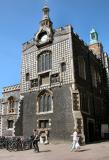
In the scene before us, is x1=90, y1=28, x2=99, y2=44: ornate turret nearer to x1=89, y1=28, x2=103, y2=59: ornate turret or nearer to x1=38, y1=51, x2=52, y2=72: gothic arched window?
x1=89, y1=28, x2=103, y2=59: ornate turret

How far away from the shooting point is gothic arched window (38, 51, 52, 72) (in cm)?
3184

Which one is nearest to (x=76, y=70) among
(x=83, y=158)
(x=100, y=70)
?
(x=100, y=70)

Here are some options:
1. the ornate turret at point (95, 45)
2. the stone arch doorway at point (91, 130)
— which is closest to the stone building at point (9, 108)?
the stone arch doorway at point (91, 130)

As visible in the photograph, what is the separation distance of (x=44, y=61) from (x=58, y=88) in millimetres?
5057

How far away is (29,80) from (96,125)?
37.5 ft

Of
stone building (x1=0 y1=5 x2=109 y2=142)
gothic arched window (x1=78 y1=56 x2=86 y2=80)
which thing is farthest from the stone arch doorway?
gothic arched window (x1=78 y1=56 x2=86 y2=80)

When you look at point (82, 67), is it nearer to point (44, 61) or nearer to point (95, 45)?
point (44, 61)

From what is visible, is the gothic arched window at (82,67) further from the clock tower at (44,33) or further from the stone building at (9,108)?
the stone building at (9,108)

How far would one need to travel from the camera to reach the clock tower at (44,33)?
32.6 meters

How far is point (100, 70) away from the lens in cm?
3997

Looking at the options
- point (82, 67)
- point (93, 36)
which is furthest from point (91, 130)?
point (93, 36)

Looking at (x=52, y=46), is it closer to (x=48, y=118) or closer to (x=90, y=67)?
(x=90, y=67)

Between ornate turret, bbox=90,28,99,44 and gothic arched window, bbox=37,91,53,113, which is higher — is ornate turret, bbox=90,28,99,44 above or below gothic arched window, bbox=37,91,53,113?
above

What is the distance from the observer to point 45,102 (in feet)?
99.8
